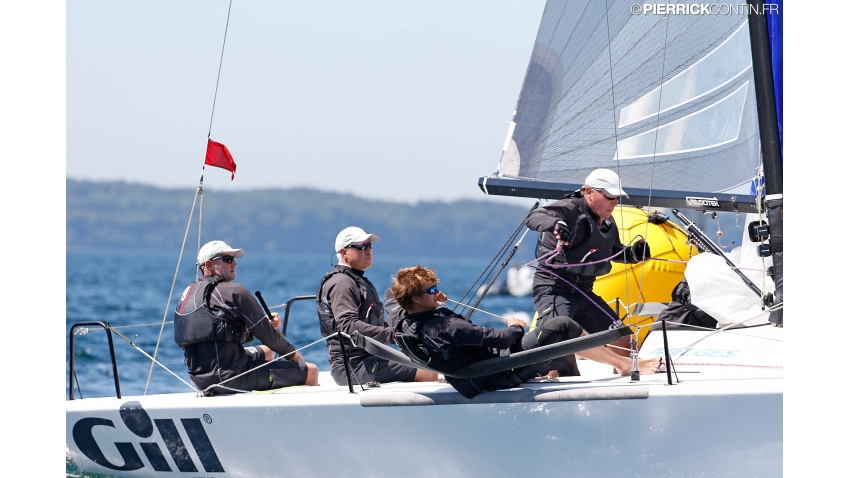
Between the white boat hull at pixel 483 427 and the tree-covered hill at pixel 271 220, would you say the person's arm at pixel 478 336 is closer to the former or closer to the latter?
the white boat hull at pixel 483 427

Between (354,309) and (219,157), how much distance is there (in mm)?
1237

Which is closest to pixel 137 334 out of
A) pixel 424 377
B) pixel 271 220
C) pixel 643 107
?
→ pixel 424 377

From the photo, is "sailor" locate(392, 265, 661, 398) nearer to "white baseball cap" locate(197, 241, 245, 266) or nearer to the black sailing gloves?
"white baseball cap" locate(197, 241, 245, 266)

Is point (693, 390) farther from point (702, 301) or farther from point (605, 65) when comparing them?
point (605, 65)

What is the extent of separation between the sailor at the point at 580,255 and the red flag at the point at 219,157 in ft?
5.16

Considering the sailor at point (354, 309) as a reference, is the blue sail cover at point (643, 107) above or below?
above

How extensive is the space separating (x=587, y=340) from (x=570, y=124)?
212cm

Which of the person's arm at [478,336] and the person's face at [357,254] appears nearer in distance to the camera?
the person's arm at [478,336]

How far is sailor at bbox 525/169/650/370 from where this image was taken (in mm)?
4922

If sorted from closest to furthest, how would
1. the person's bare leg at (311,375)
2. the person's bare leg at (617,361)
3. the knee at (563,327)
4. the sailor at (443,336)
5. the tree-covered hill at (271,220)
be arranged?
the sailor at (443,336)
the knee at (563,327)
the person's bare leg at (617,361)
the person's bare leg at (311,375)
the tree-covered hill at (271,220)

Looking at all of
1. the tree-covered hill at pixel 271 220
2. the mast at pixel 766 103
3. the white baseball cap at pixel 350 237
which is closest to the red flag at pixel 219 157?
the white baseball cap at pixel 350 237

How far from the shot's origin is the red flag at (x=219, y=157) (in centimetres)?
532

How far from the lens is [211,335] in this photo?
15.5 feet

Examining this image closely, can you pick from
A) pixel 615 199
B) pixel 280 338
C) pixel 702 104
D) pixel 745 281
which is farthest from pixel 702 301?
pixel 280 338
